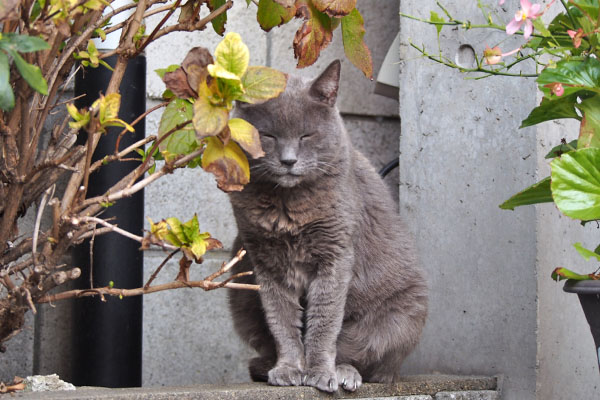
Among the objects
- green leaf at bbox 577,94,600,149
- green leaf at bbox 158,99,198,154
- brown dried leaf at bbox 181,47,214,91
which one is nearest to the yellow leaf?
brown dried leaf at bbox 181,47,214,91

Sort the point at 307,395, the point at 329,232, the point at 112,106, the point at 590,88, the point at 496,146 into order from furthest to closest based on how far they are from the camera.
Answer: the point at 496,146, the point at 329,232, the point at 307,395, the point at 590,88, the point at 112,106

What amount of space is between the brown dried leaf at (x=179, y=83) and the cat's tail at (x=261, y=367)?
118 centimetres

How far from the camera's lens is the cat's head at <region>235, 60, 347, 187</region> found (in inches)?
84.1

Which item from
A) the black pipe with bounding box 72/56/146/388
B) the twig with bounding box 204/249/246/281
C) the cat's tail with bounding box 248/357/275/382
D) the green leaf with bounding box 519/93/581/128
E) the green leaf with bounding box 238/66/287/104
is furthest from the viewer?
the black pipe with bounding box 72/56/146/388

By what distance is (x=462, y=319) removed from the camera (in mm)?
2543

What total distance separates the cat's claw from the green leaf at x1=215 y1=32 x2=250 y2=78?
108cm

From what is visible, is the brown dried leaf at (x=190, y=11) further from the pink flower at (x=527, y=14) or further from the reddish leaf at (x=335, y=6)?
the pink flower at (x=527, y=14)

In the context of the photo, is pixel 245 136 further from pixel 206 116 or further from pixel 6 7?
pixel 6 7

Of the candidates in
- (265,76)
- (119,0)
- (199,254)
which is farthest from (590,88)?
(119,0)

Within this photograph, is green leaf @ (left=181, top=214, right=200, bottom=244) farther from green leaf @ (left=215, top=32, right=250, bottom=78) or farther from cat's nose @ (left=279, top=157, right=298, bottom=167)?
cat's nose @ (left=279, top=157, right=298, bottom=167)

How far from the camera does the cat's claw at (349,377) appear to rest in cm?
210

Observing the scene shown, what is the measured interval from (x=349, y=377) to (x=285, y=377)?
0.60ft

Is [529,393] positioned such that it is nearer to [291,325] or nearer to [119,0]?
[291,325]

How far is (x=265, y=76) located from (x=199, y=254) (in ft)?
1.14
